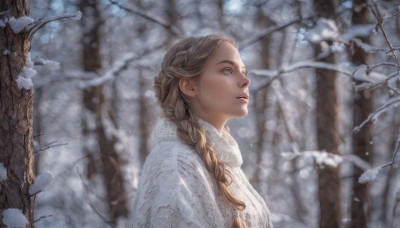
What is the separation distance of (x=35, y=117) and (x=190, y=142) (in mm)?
4786

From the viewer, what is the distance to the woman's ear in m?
2.17

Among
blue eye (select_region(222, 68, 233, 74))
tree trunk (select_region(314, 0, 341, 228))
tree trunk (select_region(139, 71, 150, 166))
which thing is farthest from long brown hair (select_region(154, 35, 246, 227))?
tree trunk (select_region(139, 71, 150, 166))

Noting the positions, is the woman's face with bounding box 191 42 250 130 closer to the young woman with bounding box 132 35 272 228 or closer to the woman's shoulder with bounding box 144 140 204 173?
the young woman with bounding box 132 35 272 228

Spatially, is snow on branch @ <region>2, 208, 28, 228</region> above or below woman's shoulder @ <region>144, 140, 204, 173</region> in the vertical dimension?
below

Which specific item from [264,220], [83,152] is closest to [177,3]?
[83,152]

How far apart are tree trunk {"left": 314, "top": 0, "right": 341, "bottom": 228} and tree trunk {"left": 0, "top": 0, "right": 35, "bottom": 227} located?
3322mm

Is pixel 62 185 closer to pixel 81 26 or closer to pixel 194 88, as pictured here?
pixel 81 26

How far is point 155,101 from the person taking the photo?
619 cm

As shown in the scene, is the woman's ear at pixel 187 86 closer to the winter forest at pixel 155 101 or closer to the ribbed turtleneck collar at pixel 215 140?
the ribbed turtleneck collar at pixel 215 140

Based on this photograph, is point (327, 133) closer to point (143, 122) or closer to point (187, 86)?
point (187, 86)

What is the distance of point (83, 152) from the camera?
226 inches

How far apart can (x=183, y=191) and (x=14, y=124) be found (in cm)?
92

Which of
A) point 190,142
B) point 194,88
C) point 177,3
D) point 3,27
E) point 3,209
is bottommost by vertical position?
point 3,209

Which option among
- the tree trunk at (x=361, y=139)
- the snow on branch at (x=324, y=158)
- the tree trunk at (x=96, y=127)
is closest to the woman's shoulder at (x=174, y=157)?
the snow on branch at (x=324, y=158)
